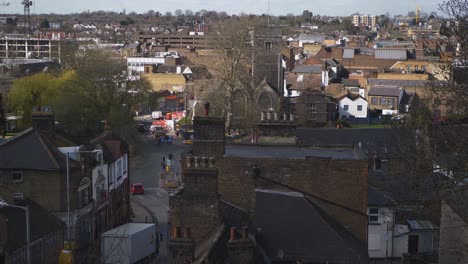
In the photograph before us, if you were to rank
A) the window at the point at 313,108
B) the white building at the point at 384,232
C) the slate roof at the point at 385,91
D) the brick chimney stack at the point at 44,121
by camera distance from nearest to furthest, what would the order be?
the white building at the point at 384,232 → the brick chimney stack at the point at 44,121 → the window at the point at 313,108 → the slate roof at the point at 385,91

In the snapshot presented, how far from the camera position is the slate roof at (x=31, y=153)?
894 inches

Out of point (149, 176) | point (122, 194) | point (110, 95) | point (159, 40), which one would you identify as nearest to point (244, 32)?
point (110, 95)

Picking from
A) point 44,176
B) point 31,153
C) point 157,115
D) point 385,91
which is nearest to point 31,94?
point 157,115

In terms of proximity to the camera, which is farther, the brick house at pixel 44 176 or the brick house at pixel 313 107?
the brick house at pixel 313 107

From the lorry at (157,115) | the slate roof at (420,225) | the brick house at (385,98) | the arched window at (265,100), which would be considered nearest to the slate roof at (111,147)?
the slate roof at (420,225)

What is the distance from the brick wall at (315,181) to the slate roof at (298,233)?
0.58 metres

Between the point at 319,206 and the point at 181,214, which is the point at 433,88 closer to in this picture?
the point at 319,206

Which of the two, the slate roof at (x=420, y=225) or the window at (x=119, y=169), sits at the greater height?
the window at (x=119, y=169)

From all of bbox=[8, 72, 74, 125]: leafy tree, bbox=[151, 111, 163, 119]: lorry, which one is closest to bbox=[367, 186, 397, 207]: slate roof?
bbox=[8, 72, 74, 125]: leafy tree

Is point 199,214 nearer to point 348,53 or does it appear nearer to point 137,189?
point 137,189

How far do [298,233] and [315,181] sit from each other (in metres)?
1.64

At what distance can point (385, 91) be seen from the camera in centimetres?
5781

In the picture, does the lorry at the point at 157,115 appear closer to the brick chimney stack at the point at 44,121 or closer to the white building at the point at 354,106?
the white building at the point at 354,106

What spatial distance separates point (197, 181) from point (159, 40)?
121 m
